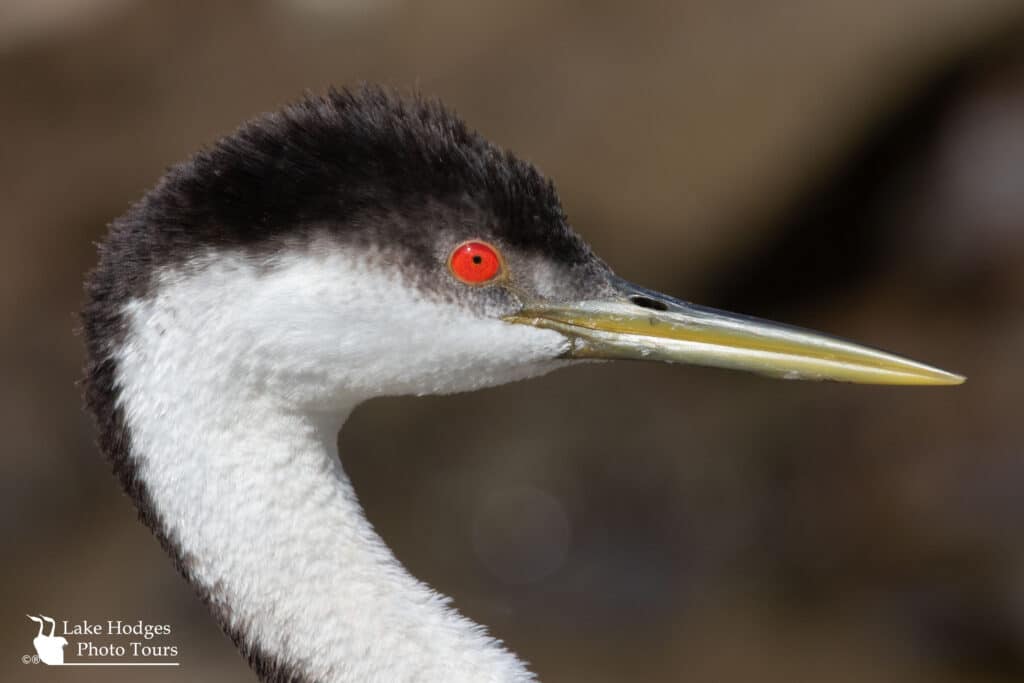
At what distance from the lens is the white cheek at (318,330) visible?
3289 millimetres

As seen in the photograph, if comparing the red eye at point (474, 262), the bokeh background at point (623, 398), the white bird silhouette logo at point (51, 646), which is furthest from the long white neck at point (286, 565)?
the bokeh background at point (623, 398)

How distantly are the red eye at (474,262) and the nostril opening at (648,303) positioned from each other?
439mm

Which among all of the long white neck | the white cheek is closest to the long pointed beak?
the white cheek

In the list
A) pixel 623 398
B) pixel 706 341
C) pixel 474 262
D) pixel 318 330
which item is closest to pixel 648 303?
pixel 706 341

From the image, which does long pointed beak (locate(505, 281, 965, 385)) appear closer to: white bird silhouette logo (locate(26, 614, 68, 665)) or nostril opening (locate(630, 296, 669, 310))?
nostril opening (locate(630, 296, 669, 310))

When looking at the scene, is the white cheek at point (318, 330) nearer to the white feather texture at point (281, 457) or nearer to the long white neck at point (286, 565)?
the white feather texture at point (281, 457)

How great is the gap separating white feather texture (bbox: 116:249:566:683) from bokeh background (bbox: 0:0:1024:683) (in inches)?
192

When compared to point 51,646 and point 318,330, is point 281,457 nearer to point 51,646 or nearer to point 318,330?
point 318,330

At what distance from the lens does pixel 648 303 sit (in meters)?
3.79

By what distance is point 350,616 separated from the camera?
134 inches

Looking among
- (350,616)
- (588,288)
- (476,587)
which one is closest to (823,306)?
(476,587)

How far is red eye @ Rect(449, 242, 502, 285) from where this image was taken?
11.7 ft

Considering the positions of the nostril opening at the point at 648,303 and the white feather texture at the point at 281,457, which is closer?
the white feather texture at the point at 281,457

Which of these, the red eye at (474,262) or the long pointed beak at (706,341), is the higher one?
the red eye at (474,262)
